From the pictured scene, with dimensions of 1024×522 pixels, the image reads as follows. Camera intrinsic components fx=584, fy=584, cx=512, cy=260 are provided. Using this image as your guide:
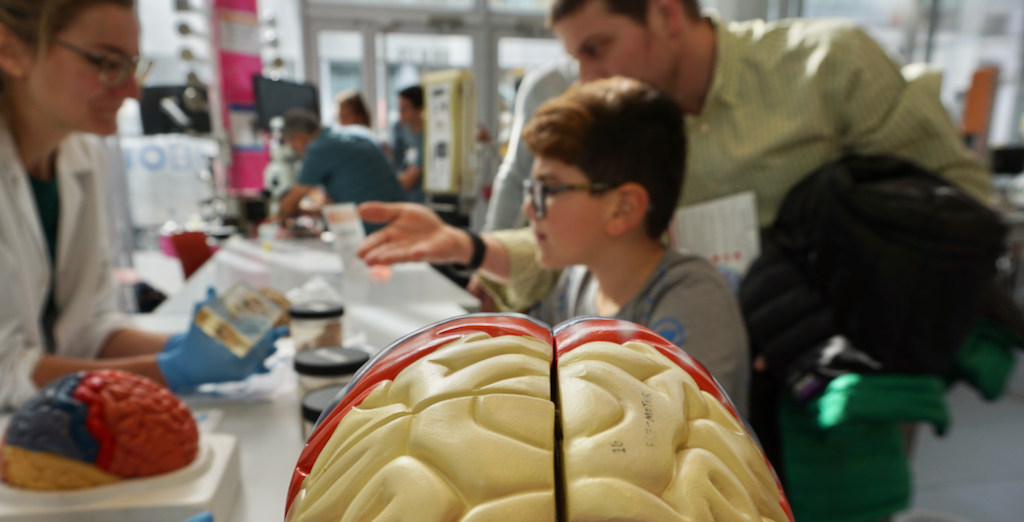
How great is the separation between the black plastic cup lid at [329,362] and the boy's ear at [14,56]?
36.3 inches

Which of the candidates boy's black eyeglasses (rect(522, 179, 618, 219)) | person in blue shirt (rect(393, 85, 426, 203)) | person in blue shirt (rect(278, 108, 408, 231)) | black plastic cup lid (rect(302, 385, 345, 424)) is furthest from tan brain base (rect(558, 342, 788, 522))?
person in blue shirt (rect(393, 85, 426, 203))

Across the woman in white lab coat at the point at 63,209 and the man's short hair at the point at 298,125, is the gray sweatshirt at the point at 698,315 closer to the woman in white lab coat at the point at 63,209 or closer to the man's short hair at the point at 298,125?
the woman in white lab coat at the point at 63,209

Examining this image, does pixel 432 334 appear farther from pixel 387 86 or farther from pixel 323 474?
pixel 387 86

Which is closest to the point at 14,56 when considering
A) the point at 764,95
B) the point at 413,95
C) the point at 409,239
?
the point at 409,239

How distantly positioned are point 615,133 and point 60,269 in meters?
1.39

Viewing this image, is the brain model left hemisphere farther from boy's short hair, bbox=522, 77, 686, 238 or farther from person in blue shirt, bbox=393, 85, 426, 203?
person in blue shirt, bbox=393, 85, 426, 203

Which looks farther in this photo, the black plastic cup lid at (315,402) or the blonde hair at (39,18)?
the blonde hair at (39,18)

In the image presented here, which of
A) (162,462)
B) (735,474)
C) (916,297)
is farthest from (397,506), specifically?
(916,297)

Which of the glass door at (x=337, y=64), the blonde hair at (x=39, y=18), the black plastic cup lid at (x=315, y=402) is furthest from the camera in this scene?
the glass door at (x=337, y=64)

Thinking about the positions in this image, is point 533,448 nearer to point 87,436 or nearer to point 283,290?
point 87,436

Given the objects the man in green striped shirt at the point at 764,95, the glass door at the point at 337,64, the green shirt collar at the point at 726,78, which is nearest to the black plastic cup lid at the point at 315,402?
the man in green striped shirt at the point at 764,95

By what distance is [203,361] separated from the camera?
3.50ft

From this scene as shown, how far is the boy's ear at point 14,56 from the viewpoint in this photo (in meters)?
1.21

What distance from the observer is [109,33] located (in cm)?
126
